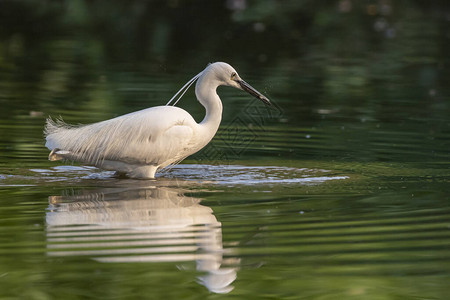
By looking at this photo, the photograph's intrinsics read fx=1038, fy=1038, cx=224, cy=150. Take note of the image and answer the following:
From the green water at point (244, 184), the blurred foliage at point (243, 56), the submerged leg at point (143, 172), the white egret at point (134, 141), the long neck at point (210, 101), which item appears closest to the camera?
the green water at point (244, 184)

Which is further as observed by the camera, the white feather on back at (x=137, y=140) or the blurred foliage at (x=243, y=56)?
the blurred foliage at (x=243, y=56)

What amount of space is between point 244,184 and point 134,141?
1.11 meters

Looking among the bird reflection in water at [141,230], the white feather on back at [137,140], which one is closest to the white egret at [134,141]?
the white feather on back at [137,140]

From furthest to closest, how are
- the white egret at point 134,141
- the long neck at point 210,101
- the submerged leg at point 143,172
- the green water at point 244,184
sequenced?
the long neck at point 210,101 < the submerged leg at point 143,172 < the white egret at point 134,141 < the green water at point 244,184

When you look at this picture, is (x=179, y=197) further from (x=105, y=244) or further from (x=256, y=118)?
(x=256, y=118)

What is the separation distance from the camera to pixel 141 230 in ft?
22.0

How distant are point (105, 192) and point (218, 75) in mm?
1720

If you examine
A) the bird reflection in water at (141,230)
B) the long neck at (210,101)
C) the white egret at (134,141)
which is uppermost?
the long neck at (210,101)

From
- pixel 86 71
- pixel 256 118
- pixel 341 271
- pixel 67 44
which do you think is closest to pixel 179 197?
pixel 341 271

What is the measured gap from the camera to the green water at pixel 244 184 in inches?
221

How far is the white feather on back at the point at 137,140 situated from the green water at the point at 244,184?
9.0 inches

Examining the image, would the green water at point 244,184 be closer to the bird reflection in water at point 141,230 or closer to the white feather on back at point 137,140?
the bird reflection in water at point 141,230

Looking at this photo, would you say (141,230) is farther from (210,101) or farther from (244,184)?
(210,101)

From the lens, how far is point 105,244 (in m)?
6.24
